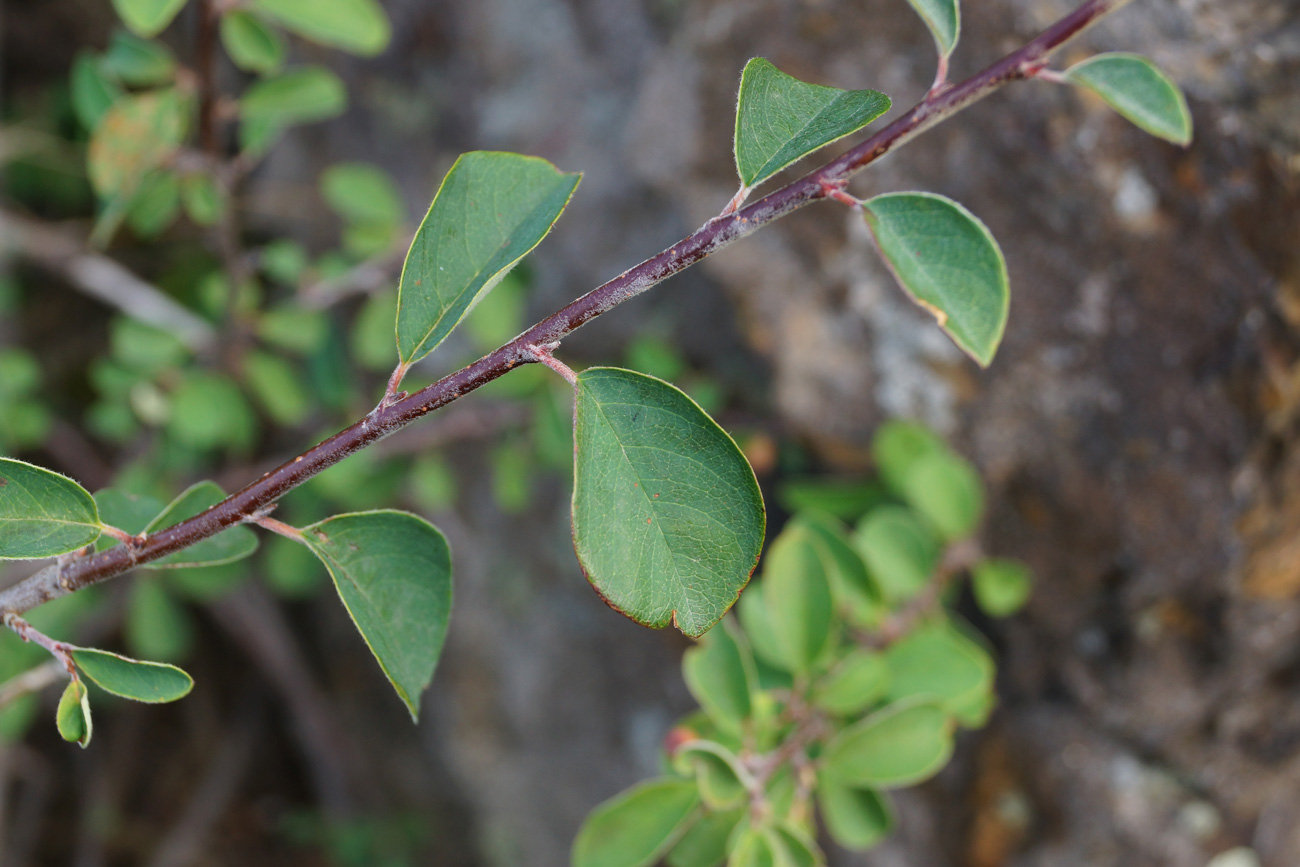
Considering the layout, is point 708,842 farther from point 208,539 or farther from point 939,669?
point 208,539

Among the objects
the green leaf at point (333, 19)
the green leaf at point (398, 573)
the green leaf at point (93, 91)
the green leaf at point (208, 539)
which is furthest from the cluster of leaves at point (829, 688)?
the green leaf at point (93, 91)

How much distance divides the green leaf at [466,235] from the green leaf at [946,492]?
830 mm

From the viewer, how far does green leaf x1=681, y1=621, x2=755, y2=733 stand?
0.99 m

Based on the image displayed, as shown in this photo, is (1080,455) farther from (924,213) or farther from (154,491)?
(154,491)

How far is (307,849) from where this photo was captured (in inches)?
101

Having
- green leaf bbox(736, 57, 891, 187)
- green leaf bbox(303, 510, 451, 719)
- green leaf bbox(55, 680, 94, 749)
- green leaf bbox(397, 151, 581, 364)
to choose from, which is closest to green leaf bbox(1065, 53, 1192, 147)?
green leaf bbox(736, 57, 891, 187)

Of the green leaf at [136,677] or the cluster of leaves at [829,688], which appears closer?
the green leaf at [136,677]

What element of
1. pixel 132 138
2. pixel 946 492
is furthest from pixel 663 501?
pixel 132 138

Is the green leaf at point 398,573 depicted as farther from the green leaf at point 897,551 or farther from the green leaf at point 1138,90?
the green leaf at point 897,551

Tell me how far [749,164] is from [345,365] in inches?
54.0

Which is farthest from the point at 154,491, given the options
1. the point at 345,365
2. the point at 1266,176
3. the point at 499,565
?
the point at 1266,176

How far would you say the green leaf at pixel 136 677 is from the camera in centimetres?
58

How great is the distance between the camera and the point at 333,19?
3.80ft

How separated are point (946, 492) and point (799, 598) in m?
0.35
